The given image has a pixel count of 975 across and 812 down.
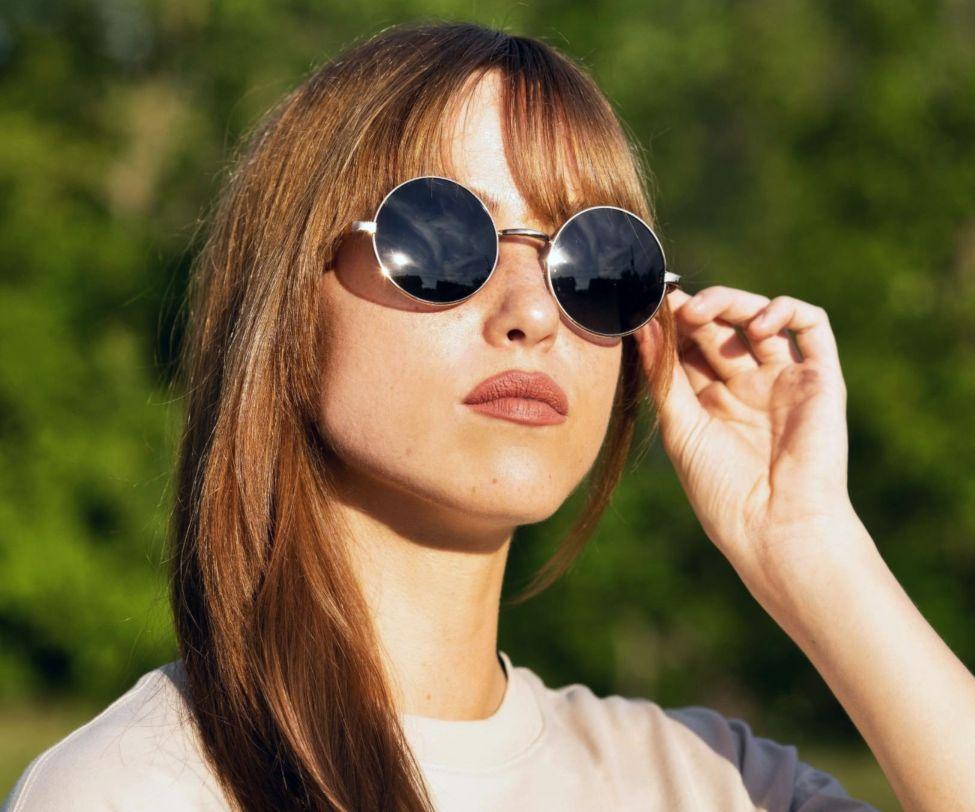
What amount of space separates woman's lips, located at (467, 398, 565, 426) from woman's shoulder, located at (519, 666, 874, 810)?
668 mm

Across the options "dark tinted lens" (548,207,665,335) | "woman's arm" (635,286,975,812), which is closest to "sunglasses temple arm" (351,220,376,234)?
"dark tinted lens" (548,207,665,335)

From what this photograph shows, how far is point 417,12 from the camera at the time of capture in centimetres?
1155

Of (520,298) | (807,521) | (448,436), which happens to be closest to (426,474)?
(448,436)

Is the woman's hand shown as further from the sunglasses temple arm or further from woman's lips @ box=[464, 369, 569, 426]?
the sunglasses temple arm

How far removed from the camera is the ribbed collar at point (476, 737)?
2.25 metres

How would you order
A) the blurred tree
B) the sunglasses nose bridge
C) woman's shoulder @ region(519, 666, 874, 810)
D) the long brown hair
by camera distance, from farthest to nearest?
the blurred tree < woman's shoulder @ region(519, 666, 874, 810) < the sunglasses nose bridge < the long brown hair

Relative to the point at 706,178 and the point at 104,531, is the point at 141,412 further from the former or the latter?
the point at 706,178

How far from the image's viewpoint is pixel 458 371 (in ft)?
7.49

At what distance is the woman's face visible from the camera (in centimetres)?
228

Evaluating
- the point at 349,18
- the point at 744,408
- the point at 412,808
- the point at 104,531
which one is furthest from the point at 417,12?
the point at 412,808

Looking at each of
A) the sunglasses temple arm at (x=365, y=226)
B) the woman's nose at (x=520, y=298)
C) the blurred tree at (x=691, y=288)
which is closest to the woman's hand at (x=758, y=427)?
the woman's nose at (x=520, y=298)

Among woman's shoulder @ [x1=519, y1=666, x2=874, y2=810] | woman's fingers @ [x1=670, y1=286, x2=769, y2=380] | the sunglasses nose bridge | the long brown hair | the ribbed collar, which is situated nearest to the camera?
the long brown hair

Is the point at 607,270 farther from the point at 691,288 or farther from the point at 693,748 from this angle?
the point at 691,288

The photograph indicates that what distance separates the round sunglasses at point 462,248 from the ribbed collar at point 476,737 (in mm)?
778
